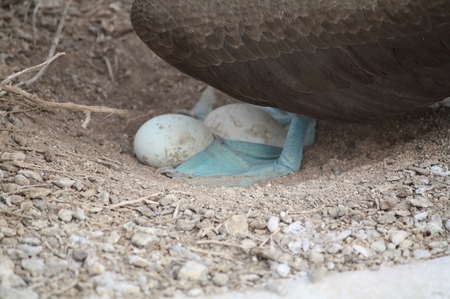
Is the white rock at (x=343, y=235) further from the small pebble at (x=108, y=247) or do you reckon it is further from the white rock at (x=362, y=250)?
the small pebble at (x=108, y=247)

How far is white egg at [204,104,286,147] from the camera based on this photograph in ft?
15.0

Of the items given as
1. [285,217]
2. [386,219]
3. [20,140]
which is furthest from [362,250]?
[20,140]

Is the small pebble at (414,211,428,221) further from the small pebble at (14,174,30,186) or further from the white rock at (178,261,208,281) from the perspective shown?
the small pebble at (14,174,30,186)

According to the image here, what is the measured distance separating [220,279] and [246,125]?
216cm

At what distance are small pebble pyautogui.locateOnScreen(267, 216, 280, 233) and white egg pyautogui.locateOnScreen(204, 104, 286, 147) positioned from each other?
155 cm

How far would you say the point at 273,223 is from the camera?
3055mm

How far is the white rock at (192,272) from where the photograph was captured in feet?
8.50

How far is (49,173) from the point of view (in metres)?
3.38

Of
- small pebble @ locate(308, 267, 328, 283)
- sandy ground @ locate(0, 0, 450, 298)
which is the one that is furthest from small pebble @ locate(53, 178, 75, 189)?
small pebble @ locate(308, 267, 328, 283)

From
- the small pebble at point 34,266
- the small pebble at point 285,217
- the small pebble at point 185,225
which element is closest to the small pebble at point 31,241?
the small pebble at point 34,266

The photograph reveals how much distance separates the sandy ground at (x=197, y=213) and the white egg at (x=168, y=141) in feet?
0.54

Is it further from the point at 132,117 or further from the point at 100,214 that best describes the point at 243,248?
the point at 132,117

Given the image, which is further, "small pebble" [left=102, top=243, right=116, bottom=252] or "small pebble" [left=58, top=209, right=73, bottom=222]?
"small pebble" [left=58, top=209, right=73, bottom=222]

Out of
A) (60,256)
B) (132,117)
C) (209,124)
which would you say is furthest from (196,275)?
(132,117)
